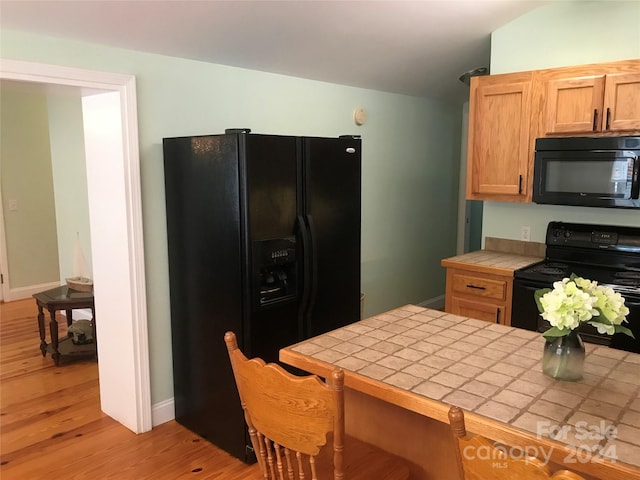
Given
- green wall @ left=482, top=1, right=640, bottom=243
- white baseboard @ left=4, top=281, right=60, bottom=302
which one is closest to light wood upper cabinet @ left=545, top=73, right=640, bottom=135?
green wall @ left=482, top=1, right=640, bottom=243

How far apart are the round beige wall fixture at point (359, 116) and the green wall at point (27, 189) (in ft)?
11.8

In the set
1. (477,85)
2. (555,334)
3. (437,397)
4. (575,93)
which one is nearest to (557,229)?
(575,93)

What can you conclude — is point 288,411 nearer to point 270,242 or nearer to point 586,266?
point 270,242

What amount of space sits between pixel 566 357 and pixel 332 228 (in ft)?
5.68

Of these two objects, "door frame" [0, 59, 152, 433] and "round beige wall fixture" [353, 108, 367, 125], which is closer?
"door frame" [0, 59, 152, 433]

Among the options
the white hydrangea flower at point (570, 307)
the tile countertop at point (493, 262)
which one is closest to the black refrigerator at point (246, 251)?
the tile countertop at point (493, 262)

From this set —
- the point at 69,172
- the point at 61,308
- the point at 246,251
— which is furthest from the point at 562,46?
the point at 69,172

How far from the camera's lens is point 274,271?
2812 millimetres

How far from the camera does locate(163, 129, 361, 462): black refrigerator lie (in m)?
2.58

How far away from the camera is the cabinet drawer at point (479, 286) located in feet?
10.3

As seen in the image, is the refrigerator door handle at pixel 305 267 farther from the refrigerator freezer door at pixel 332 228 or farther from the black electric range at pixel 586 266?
the black electric range at pixel 586 266

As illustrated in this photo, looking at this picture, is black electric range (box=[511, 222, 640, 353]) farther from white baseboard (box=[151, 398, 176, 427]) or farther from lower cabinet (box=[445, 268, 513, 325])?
white baseboard (box=[151, 398, 176, 427])

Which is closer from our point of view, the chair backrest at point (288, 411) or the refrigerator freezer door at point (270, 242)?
the chair backrest at point (288, 411)

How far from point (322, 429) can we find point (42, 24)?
2.14 metres
